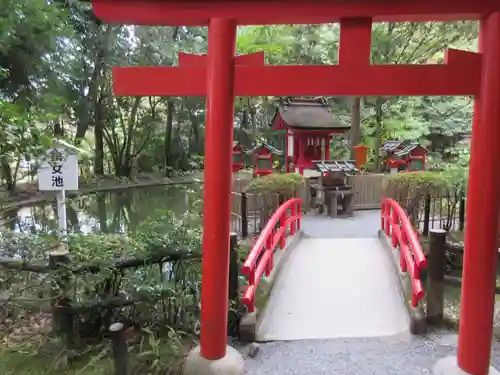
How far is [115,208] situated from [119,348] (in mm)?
11803

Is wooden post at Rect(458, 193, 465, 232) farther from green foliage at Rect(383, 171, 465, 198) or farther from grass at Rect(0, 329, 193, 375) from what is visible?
grass at Rect(0, 329, 193, 375)

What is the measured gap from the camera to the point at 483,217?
2846 millimetres

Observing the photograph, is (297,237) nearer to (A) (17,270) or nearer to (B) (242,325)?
(B) (242,325)

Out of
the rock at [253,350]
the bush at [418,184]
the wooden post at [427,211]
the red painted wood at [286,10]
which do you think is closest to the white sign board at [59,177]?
the red painted wood at [286,10]

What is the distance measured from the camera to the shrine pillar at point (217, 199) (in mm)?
2920

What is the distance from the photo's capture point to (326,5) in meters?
2.78

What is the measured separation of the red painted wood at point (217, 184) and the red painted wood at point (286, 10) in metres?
0.12

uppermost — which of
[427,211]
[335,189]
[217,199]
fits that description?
[217,199]

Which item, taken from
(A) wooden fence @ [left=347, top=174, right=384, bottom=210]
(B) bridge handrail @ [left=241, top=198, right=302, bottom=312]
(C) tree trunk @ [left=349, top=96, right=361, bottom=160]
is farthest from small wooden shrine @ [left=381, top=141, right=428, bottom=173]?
(B) bridge handrail @ [left=241, top=198, right=302, bottom=312]

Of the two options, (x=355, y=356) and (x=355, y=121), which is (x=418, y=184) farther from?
(x=355, y=121)

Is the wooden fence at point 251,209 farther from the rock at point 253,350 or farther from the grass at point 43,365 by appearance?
the grass at point 43,365

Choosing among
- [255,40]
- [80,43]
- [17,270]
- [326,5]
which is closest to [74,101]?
[80,43]

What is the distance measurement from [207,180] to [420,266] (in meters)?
2.38

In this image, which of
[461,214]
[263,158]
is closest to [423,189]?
[461,214]
